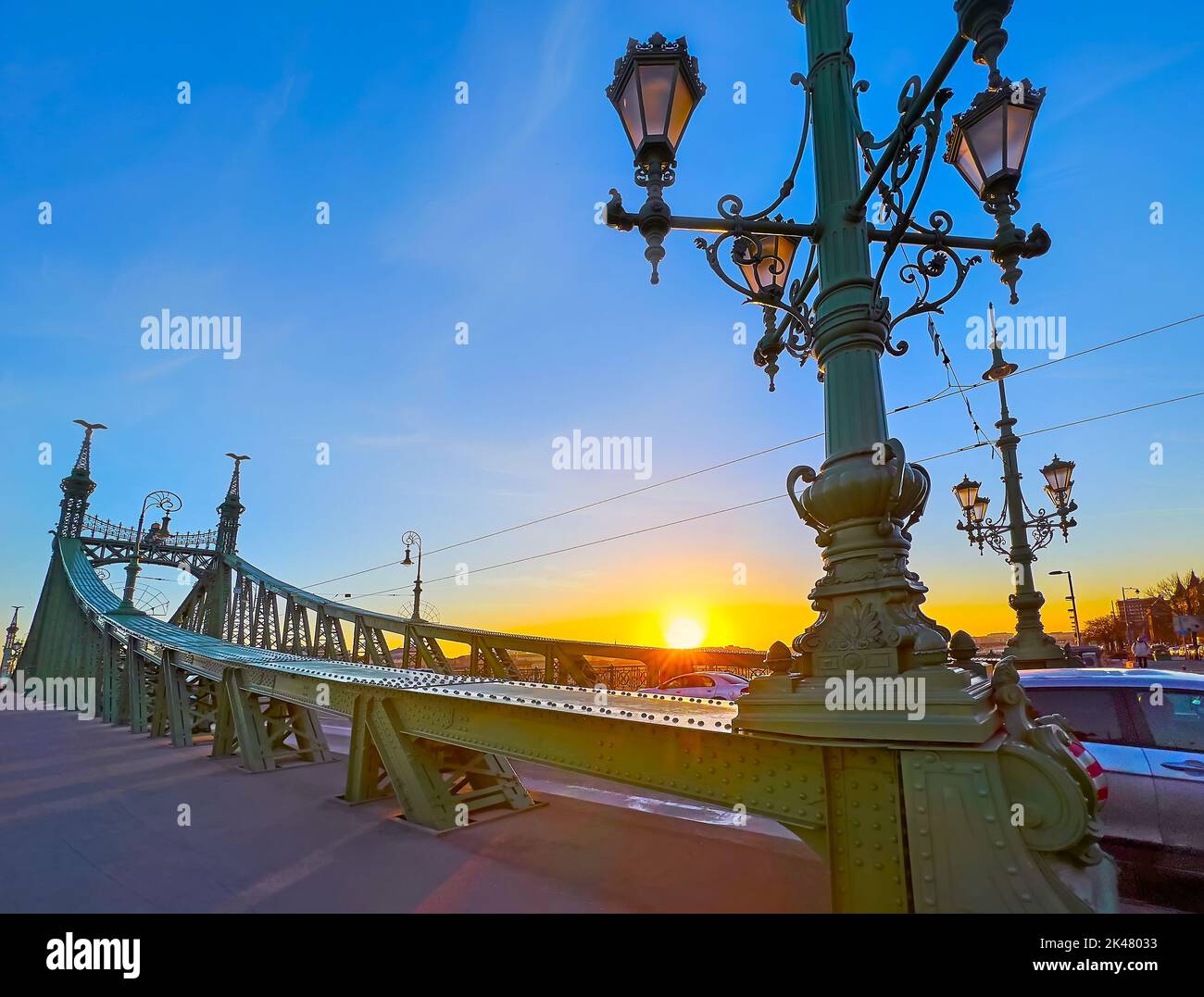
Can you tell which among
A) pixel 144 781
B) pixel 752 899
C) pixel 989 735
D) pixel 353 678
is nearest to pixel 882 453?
pixel 989 735

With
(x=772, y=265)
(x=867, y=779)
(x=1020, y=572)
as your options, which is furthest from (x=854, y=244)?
(x=1020, y=572)

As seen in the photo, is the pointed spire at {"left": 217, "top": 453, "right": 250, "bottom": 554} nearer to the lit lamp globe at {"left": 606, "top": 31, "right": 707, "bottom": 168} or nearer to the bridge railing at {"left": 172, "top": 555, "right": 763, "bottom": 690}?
the bridge railing at {"left": 172, "top": 555, "right": 763, "bottom": 690}

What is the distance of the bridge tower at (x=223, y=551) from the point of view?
103 feet

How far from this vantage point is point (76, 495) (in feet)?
113

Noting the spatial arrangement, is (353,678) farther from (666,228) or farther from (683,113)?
(683,113)

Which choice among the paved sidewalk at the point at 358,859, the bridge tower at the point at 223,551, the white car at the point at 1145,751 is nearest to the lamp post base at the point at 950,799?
the paved sidewalk at the point at 358,859

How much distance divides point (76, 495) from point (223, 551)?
8.86 m

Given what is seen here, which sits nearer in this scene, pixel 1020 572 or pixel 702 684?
pixel 1020 572

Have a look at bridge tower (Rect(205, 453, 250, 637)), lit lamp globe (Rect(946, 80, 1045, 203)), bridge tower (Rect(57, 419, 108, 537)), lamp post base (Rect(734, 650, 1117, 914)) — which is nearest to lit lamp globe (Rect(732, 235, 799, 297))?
lit lamp globe (Rect(946, 80, 1045, 203))

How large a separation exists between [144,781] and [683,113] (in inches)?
442

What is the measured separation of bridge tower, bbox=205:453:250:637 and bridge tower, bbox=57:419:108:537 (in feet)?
22.9

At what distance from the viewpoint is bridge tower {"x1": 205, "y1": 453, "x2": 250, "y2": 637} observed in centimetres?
3147

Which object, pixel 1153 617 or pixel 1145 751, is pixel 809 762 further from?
pixel 1153 617

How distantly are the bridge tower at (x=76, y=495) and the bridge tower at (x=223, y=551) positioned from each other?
6.98 metres
